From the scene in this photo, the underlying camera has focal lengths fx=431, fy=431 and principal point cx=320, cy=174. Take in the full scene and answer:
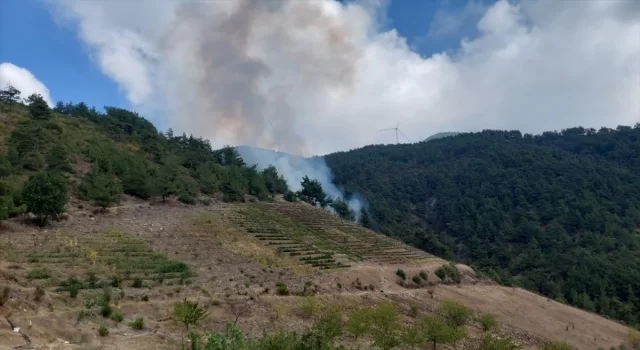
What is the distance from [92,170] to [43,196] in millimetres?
19712

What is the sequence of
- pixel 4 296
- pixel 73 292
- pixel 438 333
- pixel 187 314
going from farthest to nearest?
pixel 438 333, pixel 73 292, pixel 187 314, pixel 4 296

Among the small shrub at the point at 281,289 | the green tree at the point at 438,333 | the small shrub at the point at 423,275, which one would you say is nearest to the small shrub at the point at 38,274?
the small shrub at the point at 281,289

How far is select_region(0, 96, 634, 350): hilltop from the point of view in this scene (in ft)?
53.0

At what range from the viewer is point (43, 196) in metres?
31.3

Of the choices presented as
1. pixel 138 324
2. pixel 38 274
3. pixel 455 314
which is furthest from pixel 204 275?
pixel 455 314

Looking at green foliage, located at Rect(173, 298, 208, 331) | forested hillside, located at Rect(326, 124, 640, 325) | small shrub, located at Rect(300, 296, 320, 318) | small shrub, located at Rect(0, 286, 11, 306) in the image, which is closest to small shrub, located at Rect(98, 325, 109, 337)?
green foliage, located at Rect(173, 298, 208, 331)

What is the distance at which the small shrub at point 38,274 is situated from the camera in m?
20.4

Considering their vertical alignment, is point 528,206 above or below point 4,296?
above

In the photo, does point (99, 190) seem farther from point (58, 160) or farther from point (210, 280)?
point (210, 280)

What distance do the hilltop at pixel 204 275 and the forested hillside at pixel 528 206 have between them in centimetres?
2405

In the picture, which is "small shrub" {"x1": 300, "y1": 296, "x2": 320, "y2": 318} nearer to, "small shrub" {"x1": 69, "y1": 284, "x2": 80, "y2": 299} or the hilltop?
the hilltop

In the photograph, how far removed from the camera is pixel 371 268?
133 ft

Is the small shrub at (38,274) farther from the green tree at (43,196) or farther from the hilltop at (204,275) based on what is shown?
the green tree at (43,196)

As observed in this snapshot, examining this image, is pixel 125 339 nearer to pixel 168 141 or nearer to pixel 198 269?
pixel 198 269
